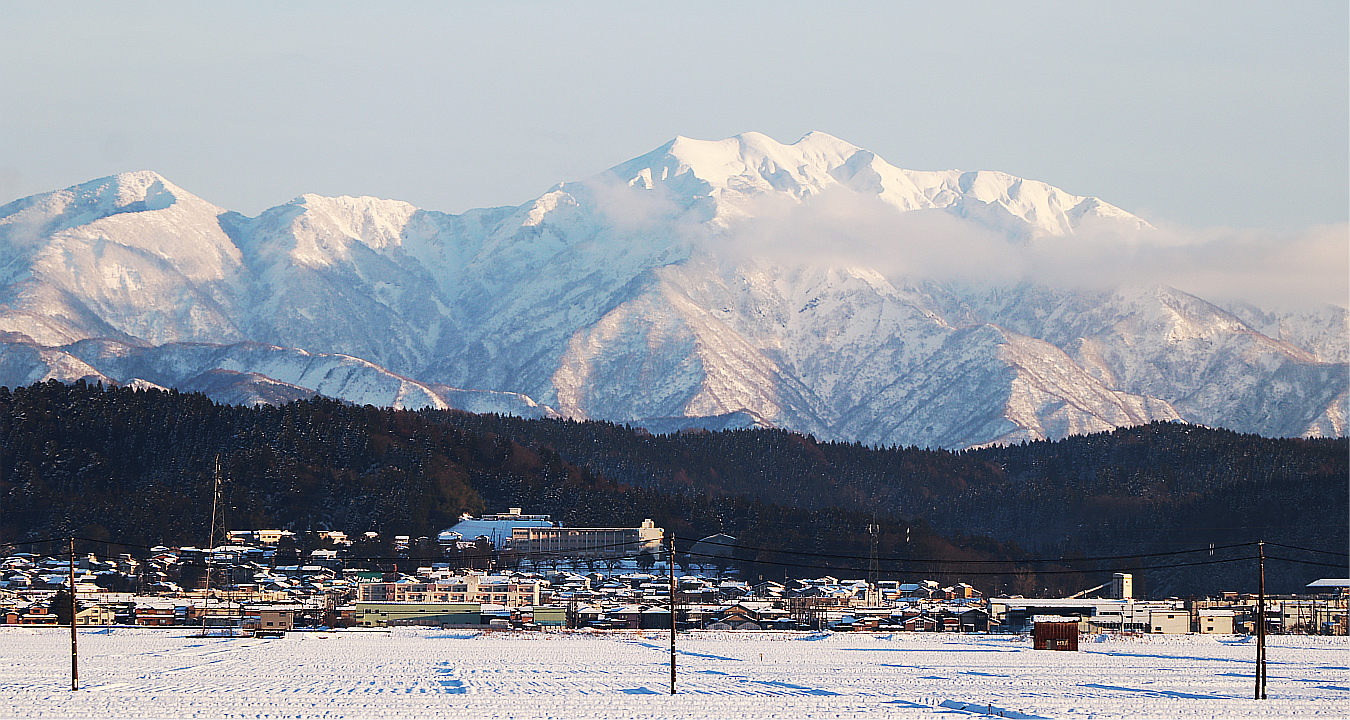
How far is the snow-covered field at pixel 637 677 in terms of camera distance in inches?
2771

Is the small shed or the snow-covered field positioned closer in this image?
the snow-covered field

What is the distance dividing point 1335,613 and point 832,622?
162 ft

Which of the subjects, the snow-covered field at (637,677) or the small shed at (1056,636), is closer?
the snow-covered field at (637,677)

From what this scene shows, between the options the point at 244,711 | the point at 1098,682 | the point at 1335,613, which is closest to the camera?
the point at 244,711

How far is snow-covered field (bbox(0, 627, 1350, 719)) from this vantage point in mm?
70375

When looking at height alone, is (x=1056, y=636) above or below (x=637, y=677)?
below

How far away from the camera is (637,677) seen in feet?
289

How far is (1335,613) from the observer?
168m

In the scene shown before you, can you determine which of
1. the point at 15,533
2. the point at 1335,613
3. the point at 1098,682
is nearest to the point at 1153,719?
the point at 1098,682

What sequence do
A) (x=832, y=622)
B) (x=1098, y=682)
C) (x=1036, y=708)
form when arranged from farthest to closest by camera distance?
(x=832, y=622), (x=1098, y=682), (x=1036, y=708)

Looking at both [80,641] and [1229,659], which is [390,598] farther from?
[1229,659]

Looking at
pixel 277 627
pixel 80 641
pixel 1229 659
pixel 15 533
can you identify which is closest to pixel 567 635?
pixel 277 627

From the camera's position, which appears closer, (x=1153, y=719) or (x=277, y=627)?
(x=1153, y=719)

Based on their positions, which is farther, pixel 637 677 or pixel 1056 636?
pixel 1056 636
